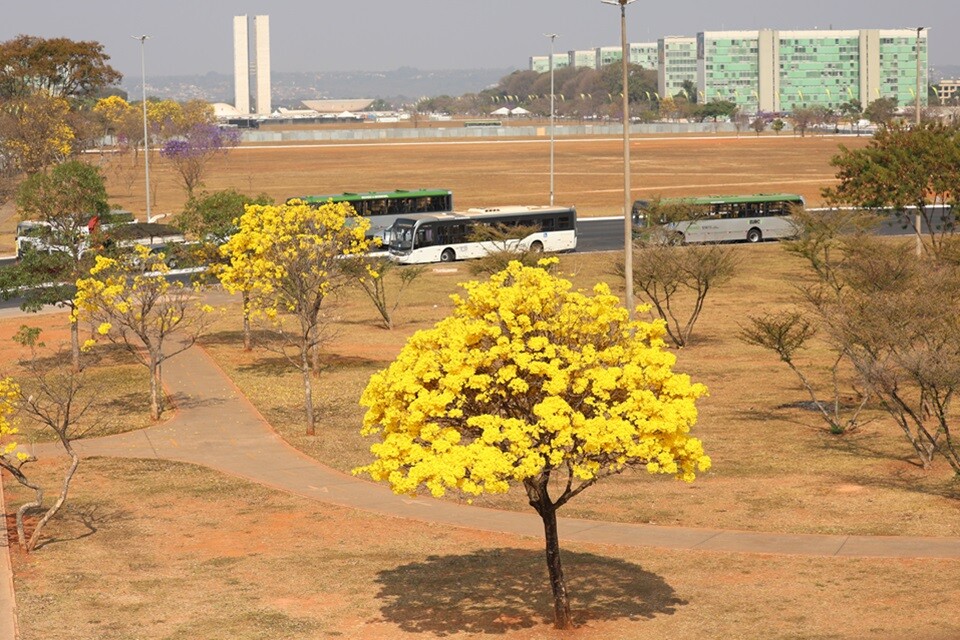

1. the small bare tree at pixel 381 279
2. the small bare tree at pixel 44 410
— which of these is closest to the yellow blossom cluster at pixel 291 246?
the small bare tree at pixel 381 279

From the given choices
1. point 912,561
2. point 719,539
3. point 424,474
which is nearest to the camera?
point 424,474

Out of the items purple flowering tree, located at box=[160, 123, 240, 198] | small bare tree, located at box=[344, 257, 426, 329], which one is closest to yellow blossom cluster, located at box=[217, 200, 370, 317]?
small bare tree, located at box=[344, 257, 426, 329]

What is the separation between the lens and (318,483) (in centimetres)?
2944

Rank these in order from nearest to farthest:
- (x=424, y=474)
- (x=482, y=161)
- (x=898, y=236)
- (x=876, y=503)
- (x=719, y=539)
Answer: (x=424, y=474), (x=719, y=539), (x=876, y=503), (x=898, y=236), (x=482, y=161)

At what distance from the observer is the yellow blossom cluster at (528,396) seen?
18391mm

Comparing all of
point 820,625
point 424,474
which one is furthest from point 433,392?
point 820,625

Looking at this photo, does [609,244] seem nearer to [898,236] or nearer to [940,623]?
[898,236]

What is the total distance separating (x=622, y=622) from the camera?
66.7 feet

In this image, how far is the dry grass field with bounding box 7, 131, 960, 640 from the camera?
66.5 feet

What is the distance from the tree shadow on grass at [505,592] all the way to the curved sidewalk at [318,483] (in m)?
1.66

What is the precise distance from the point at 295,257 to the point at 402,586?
15.8 metres

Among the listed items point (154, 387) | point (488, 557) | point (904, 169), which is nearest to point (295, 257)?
point (154, 387)

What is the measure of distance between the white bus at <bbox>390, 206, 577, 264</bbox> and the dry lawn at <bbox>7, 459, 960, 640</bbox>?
141 ft

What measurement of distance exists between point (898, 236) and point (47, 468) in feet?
179
